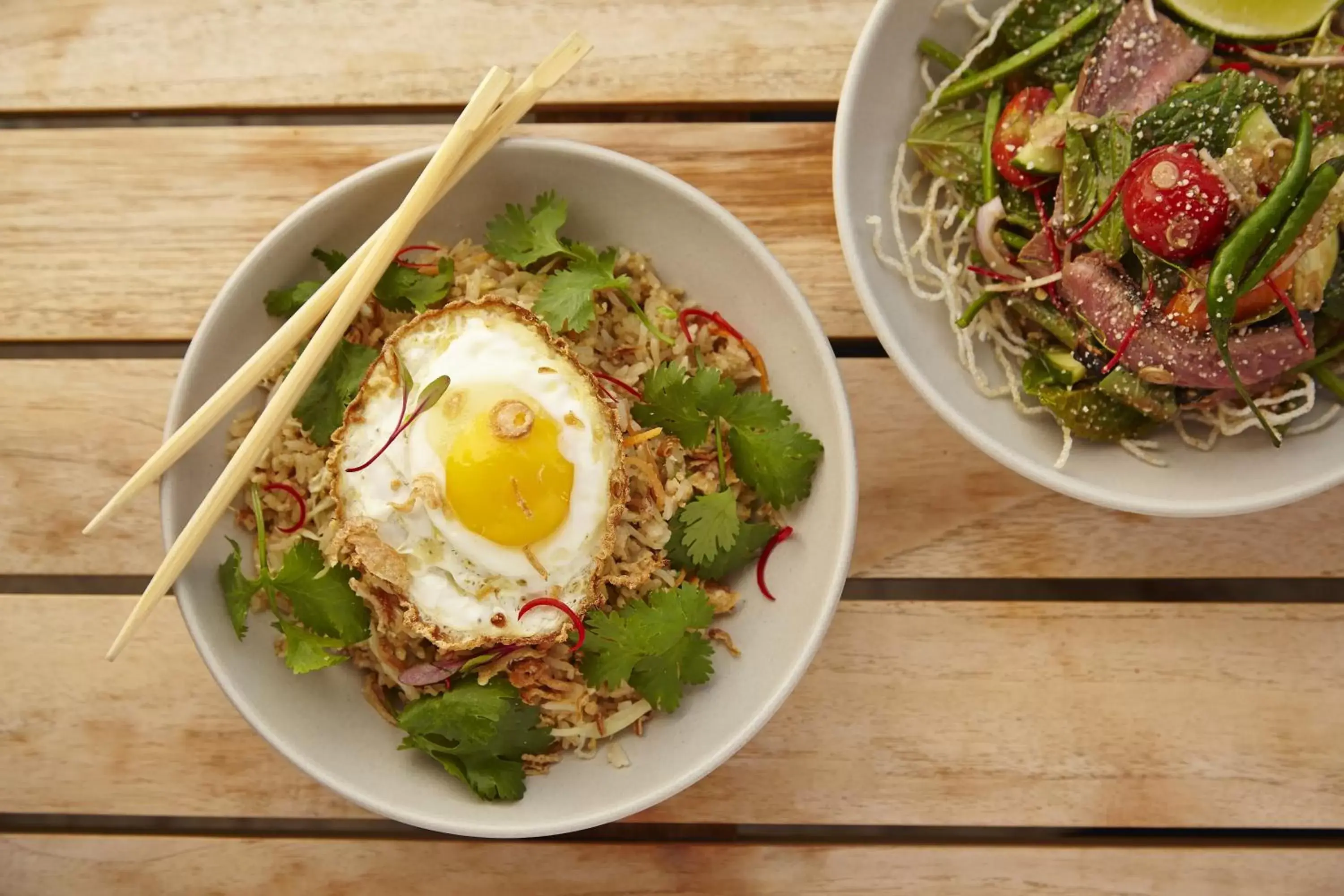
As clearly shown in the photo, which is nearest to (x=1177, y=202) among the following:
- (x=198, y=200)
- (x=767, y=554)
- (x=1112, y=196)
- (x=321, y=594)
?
(x=1112, y=196)

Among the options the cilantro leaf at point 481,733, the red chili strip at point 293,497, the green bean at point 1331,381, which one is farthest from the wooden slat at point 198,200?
the cilantro leaf at point 481,733

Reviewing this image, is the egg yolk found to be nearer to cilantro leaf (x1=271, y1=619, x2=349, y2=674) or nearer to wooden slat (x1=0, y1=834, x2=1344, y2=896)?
cilantro leaf (x1=271, y1=619, x2=349, y2=674)

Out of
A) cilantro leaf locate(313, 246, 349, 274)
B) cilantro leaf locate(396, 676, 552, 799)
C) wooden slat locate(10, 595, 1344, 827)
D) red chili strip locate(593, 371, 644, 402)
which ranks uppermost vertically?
cilantro leaf locate(313, 246, 349, 274)

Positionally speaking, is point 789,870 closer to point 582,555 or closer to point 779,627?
point 779,627

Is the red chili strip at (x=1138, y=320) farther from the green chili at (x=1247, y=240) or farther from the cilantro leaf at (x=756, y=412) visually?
the cilantro leaf at (x=756, y=412)

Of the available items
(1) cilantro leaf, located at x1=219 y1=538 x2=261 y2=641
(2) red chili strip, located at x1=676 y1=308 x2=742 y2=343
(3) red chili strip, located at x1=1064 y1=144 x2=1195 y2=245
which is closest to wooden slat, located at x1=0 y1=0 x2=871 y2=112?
(2) red chili strip, located at x1=676 y1=308 x2=742 y2=343

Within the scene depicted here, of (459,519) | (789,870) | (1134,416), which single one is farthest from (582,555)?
(1134,416)
